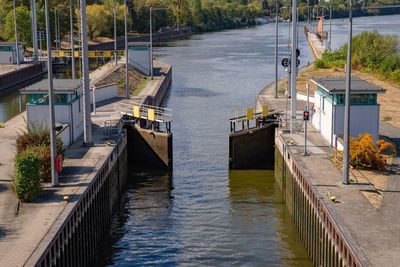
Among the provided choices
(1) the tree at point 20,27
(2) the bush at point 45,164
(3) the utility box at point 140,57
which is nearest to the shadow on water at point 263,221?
(2) the bush at point 45,164

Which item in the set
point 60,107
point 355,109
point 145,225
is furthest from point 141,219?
point 355,109

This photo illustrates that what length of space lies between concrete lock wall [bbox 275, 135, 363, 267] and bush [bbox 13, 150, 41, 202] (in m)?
10.8

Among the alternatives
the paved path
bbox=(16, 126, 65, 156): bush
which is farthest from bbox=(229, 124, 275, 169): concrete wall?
bbox=(16, 126, 65, 156): bush

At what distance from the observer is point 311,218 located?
1120 inches

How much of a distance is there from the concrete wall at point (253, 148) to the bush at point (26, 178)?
17.2 meters

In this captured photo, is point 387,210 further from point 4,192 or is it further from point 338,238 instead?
point 4,192

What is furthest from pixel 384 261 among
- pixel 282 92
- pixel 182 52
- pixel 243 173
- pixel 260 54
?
pixel 182 52

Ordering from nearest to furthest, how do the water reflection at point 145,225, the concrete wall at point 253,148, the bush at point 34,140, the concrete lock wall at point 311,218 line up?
the concrete lock wall at point 311,218, the water reflection at point 145,225, the bush at point 34,140, the concrete wall at point 253,148

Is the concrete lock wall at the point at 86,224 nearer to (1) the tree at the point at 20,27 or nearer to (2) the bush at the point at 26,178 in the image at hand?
(2) the bush at the point at 26,178

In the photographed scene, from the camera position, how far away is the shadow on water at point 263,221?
28.8 meters

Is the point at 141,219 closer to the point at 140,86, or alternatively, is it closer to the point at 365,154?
the point at 365,154

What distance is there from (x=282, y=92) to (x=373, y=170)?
31.9 metres

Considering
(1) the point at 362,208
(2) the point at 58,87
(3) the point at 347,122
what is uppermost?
(2) the point at 58,87

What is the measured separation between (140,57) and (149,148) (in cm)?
3722
